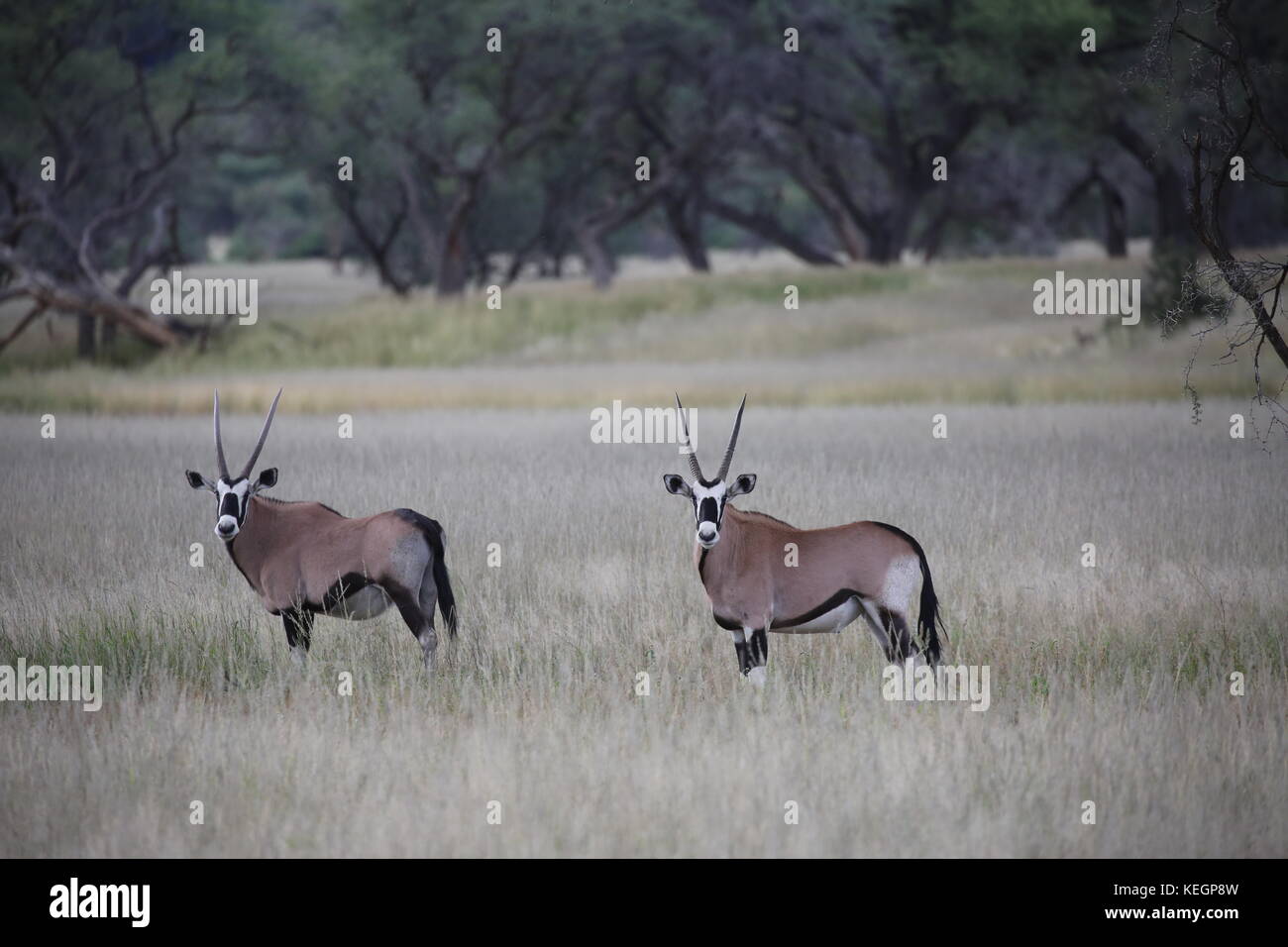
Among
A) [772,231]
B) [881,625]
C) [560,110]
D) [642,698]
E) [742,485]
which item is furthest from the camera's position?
[772,231]

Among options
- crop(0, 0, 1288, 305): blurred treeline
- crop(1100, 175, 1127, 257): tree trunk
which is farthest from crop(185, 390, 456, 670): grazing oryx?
crop(1100, 175, 1127, 257): tree trunk

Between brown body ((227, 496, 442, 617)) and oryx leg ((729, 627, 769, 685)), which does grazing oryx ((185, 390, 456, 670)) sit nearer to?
brown body ((227, 496, 442, 617))

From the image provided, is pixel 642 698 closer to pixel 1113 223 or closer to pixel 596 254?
pixel 596 254

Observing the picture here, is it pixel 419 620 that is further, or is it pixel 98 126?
pixel 98 126

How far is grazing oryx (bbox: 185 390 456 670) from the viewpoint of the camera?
805 cm

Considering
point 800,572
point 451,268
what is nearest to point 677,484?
point 800,572

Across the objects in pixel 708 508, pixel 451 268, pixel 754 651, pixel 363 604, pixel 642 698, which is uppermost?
pixel 451 268

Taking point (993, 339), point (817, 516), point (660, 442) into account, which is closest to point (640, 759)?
point (817, 516)

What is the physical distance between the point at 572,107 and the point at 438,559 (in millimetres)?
38356

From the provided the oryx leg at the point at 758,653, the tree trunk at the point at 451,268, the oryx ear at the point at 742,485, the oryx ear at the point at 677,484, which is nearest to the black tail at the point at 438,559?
the oryx ear at the point at 677,484

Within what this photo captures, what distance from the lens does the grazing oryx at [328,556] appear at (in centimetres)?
805

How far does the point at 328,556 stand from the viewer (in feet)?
26.7

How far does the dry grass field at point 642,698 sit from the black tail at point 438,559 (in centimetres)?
37

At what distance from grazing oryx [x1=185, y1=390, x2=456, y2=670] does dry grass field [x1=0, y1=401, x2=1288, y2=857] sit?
52 cm
